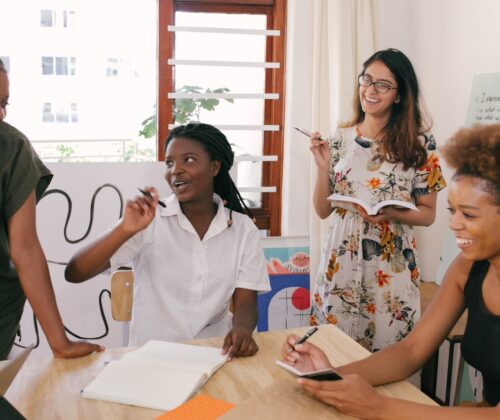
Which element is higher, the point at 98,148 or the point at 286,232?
the point at 98,148

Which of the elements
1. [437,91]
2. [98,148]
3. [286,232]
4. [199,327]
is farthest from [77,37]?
[199,327]

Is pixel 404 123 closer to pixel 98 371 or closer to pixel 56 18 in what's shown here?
pixel 98 371

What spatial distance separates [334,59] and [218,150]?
1.60 m

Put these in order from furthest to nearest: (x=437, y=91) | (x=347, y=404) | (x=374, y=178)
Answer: (x=437, y=91), (x=374, y=178), (x=347, y=404)

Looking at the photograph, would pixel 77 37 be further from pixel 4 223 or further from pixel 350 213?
pixel 4 223

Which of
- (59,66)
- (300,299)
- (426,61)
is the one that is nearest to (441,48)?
(426,61)

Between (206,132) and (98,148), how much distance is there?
106 inches

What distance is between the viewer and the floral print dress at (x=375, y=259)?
7.82 feet

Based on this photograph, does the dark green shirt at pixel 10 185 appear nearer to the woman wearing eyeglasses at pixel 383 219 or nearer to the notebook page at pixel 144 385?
the notebook page at pixel 144 385

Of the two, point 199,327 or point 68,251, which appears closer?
point 199,327

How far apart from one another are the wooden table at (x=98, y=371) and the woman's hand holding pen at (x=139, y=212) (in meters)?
0.31

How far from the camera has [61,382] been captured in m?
1.38

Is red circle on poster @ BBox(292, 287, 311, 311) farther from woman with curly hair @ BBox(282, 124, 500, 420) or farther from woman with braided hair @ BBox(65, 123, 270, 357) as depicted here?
woman with curly hair @ BBox(282, 124, 500, 420)

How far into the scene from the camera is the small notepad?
4.05ft
